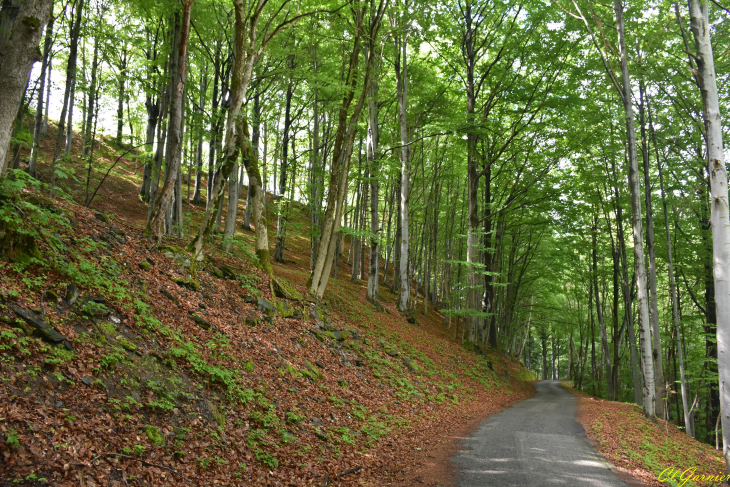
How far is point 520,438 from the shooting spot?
7.85 m

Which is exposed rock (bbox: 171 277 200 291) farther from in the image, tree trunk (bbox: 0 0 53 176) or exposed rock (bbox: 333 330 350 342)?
exposed rock (bbox: 333 330 350 342)

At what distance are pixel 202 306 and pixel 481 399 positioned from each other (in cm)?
989

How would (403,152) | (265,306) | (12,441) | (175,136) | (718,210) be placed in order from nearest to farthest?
1. (12,441)
2. (718,210)
3. (175,136)
4. (265,306)
5. (403,152)

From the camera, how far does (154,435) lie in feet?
14.2

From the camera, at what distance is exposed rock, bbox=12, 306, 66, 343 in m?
4.37

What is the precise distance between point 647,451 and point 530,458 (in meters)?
3.27

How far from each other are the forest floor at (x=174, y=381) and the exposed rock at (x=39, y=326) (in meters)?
0.02

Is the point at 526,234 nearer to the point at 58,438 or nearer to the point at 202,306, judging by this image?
the point at 202,306

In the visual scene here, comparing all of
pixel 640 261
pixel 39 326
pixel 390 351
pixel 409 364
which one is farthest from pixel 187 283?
pixel 640 261

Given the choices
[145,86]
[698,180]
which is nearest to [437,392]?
[145,86]

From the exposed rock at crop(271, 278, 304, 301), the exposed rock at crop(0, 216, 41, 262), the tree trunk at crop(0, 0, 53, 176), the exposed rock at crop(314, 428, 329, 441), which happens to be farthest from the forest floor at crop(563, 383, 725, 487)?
the tree trunk at crop(0, 0, 53, 176)

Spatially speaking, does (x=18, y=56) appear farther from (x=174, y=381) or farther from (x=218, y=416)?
(x=218, y=416)
